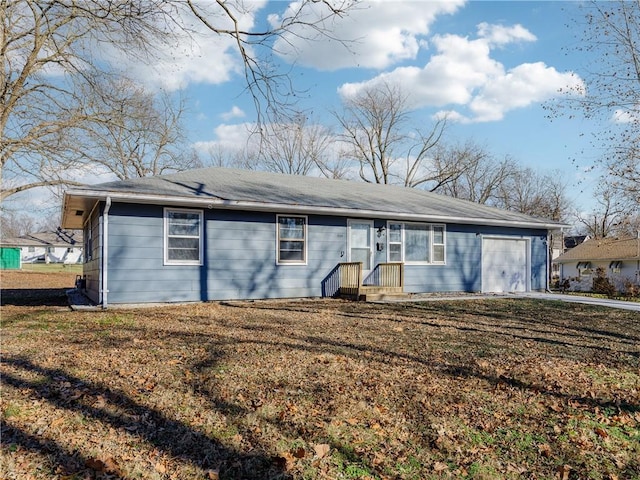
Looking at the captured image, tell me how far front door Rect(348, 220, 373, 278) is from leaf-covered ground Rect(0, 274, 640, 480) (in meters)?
5.78

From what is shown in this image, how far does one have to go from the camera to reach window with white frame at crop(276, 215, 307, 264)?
486 inches

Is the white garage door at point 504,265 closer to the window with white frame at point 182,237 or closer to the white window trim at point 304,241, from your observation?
the white window trim at point 304,241

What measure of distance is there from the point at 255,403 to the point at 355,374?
135 centimetres

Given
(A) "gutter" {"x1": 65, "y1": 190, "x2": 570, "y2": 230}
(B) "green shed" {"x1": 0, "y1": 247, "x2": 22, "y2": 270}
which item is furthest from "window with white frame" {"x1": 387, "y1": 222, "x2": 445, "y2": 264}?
(B) "green shed" {"x1": 0, "y1": 247, "x2": 22, "y2": 270}

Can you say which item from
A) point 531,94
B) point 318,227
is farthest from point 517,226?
point 318,227

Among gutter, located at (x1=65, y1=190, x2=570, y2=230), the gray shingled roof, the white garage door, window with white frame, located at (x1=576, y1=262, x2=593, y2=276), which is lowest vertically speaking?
window with white frame, located at (x1=576, y1=262, x2=593, y2=276)

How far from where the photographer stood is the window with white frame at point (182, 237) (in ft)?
35.9

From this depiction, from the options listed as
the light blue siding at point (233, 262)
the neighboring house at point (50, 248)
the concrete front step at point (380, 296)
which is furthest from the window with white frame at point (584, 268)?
the neighboring house at point (50, 248)

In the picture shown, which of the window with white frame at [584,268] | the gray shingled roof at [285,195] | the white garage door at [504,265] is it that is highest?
the gray shingled roof at [285,195]

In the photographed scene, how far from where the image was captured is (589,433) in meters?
3.80

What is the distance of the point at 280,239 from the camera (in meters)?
12.3

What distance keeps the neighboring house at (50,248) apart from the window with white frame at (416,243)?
6208 centimetres

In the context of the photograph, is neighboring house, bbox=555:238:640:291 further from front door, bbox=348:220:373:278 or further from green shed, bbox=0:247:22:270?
green shed, bbox=0:247:22:270

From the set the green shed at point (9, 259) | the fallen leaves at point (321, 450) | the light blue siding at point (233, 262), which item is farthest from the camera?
the green shed at point (9, 259)
